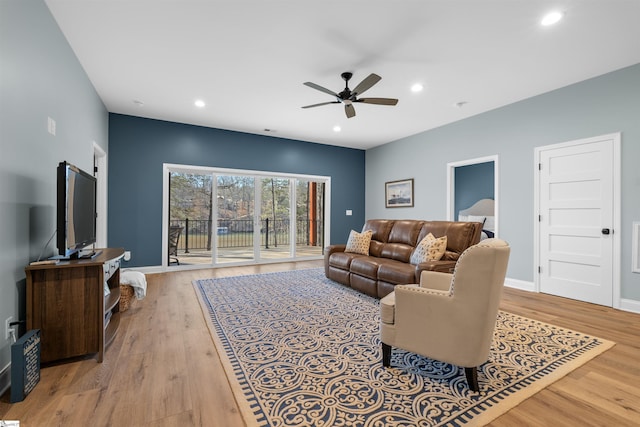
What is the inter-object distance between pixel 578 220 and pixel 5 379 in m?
5.61

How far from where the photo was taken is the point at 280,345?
237 cm

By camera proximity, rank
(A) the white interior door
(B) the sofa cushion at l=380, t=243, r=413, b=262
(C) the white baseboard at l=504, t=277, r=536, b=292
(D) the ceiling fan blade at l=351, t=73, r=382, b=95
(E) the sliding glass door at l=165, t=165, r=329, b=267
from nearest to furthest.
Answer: (D) the ceiling fan blade at l=351, t=73, r=382, b=95
(A) the white interior door
(B) the sofa cushion at l=380, t=243, r=413, b=262
(C) the white baseboard at l=504, t=277, r=536, b=292
(E) the sliding glass door at l=165, t=165, r=329, b=267

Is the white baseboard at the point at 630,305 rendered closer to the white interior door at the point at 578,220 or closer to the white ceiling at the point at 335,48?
the white interior door at the point at 578,220

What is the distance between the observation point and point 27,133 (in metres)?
2.04

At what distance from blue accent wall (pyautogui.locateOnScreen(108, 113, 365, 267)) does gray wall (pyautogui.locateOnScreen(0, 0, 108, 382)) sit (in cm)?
224

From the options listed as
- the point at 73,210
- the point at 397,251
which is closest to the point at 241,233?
the point at 397,251

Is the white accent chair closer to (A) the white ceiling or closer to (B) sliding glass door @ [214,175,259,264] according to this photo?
(A) the white ceiling

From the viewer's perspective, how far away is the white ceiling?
239 centimetres

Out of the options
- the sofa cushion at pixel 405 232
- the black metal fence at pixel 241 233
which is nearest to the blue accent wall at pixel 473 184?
the sofa cushion at pixel 405 232

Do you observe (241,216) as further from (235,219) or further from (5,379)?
(5,379)

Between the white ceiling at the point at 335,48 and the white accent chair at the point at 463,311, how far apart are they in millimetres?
2009

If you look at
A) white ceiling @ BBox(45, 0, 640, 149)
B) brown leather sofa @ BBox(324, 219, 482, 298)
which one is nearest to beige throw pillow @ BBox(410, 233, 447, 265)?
brown leather sofa @ BBox(324, 219, 482, 298)

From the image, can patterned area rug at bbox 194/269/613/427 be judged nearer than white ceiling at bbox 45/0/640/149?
Yes

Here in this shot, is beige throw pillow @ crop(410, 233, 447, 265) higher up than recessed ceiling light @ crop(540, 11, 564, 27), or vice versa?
recessed ceiling light @ crop(540, 11, 564, 27)
